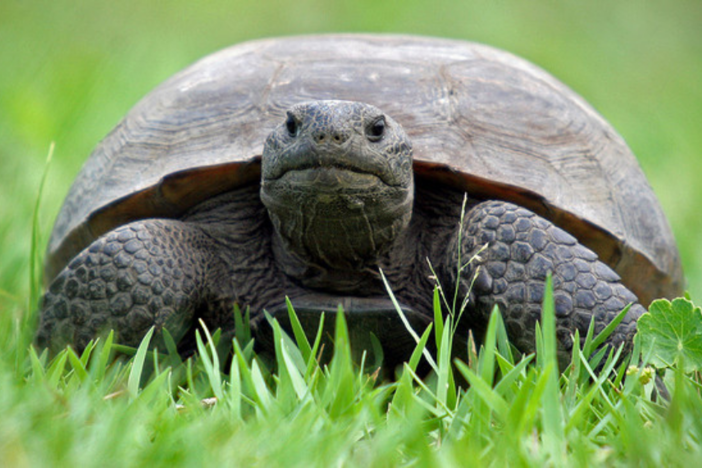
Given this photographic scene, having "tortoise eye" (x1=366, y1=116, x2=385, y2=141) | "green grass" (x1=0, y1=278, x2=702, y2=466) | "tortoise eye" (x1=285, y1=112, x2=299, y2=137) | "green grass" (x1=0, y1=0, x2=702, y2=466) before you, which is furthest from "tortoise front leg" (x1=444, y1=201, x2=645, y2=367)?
"tortoise eye" (x1=285, y1=112, x2=299, y2=137)

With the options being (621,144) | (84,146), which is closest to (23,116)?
(84,146)

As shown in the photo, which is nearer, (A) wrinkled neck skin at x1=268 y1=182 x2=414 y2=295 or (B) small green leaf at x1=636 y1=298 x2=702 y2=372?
(B) small green leaf at x1=636 y1=298 x2=702 y2=372

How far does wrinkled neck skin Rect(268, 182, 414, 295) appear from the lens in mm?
2568

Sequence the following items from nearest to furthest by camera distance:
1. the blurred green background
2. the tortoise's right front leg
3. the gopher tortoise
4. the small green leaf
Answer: the small green leaf → the gopher tortoise → the tortoise's right front leg → the blurred green background

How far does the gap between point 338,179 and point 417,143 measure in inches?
20.4

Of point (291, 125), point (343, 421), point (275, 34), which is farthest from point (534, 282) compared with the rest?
point (275, 34)

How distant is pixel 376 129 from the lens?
255cm

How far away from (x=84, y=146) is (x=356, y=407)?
15.4 ft

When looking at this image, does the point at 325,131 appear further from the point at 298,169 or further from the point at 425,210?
the point at 425,210

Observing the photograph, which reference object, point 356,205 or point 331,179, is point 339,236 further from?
point 331,179

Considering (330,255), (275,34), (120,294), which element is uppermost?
(275,34)

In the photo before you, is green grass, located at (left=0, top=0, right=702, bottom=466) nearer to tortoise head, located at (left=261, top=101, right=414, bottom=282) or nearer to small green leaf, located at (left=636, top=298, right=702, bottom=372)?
small green leaf, located at (left=636, top=298, right=702, bottom=372)

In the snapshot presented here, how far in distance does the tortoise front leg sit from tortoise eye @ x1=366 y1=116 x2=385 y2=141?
1.48 ft

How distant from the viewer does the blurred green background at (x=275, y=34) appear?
4.95 metres
